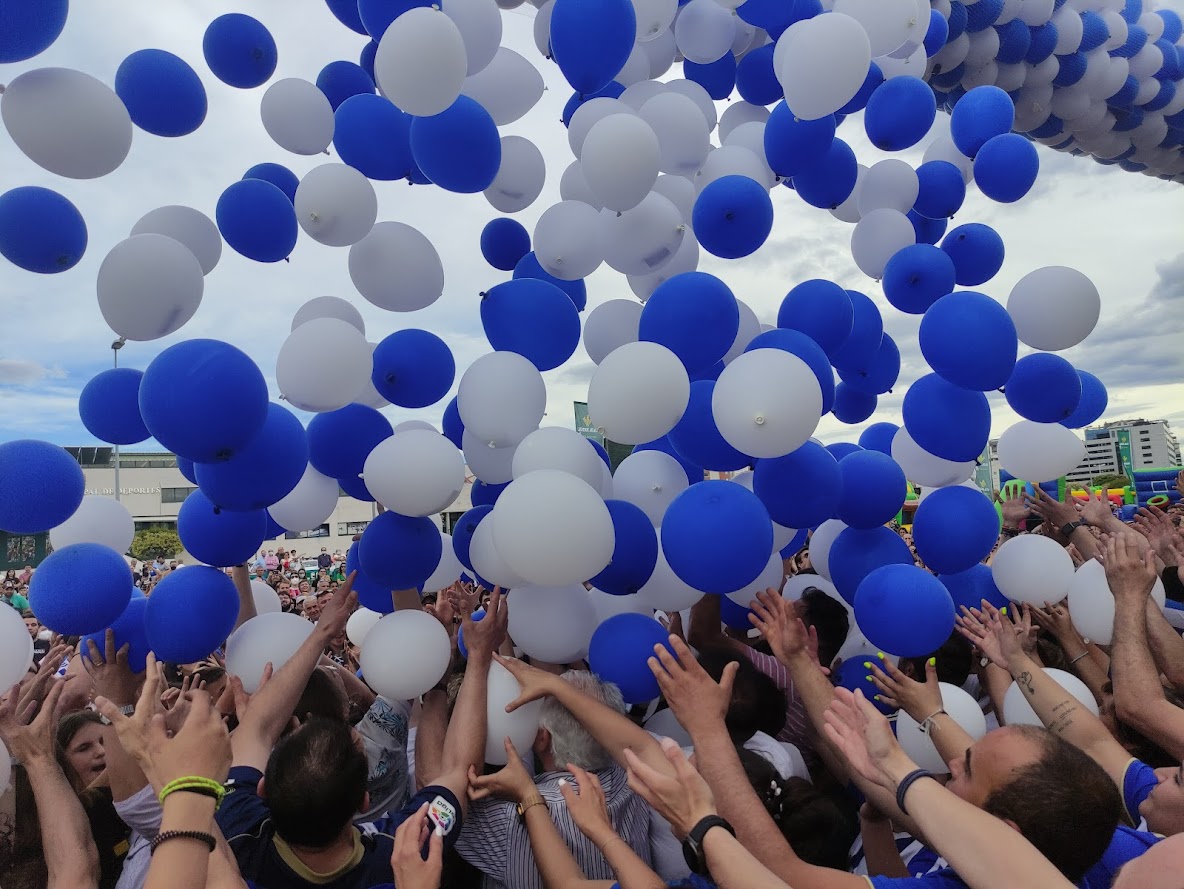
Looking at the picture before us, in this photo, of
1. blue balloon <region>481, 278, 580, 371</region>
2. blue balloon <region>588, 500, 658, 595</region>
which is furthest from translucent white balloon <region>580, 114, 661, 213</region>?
blue balloon <region>588, 500, 658, 595</region>

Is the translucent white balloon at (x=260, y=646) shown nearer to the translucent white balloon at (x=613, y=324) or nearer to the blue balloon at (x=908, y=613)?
the translucent white balloon at (x=613, y=324)

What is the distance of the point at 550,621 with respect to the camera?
7.73 ft

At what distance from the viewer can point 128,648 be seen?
246 centimetres

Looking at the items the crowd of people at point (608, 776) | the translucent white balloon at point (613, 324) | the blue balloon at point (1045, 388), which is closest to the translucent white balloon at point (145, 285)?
the crowd of people at point (608, 776)

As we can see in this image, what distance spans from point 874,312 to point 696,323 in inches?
43.2

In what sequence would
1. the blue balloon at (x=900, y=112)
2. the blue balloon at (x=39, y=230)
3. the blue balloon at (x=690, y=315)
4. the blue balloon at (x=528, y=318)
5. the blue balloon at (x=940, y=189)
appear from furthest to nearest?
the blue balloon at (x=940, y=189) < the blue balloon at (x=900, y=112) < the blue balloon at (x=528, y=318) < the blue balloon at (x=690, y=315) < the blue balloon at (x=39, y=230)

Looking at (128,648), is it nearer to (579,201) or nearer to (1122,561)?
(579,201)

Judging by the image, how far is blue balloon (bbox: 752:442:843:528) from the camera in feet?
8.36

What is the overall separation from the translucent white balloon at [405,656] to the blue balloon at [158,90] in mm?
1795

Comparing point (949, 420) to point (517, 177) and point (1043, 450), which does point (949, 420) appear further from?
point (517, 177)

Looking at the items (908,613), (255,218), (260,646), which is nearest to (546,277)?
(255,218)

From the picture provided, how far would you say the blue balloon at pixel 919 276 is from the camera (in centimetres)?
309

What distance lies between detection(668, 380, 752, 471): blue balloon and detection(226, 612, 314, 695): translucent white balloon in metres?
1.38

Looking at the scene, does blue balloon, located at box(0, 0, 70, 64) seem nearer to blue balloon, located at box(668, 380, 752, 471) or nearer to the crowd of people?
the crowd of people
